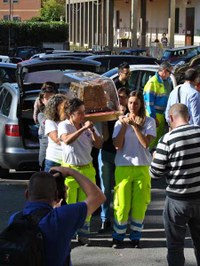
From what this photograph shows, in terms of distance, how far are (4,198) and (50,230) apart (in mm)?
5884

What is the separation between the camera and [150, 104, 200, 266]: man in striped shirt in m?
5.38

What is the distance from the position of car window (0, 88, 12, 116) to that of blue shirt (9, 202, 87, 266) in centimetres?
693

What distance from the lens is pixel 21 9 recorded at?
10562cm

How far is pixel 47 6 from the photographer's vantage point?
314ft

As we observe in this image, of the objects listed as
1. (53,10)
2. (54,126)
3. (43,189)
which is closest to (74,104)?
(54,126)

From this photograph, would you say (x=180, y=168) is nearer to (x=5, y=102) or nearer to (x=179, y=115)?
(x=179, y=115)

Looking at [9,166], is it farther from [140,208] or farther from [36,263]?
[36,263]

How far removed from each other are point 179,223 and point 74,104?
5.98 feet

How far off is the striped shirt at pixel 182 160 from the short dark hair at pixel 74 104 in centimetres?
139

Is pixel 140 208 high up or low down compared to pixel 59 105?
down

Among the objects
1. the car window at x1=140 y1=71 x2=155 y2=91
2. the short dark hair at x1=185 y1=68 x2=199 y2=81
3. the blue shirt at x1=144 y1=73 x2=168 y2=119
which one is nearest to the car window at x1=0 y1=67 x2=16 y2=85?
the car window at x1=140 y1=71 x2=155 y2=91

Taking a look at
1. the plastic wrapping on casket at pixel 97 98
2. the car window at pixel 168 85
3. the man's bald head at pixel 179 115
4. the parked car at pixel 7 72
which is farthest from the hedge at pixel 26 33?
the man's bald head at pixel 179 115

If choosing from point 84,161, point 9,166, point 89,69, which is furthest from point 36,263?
point 89,69

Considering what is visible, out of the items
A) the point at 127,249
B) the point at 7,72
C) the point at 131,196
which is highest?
the point at 7,72
